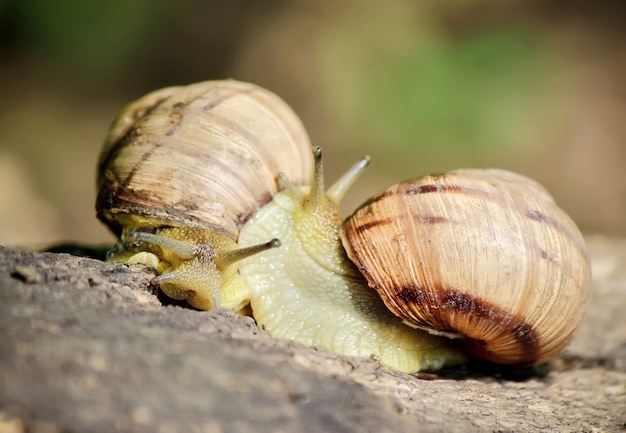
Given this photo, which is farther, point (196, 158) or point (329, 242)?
point (329, 242)

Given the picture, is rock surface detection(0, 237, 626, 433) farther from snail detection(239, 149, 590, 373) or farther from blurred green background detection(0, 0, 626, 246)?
blurred green background detection(0, 0, 626, 246)

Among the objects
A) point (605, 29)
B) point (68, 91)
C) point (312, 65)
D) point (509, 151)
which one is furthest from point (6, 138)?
point (605, 29)

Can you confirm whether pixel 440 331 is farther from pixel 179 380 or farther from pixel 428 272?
pixel 179 380

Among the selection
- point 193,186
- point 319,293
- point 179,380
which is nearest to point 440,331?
point 319,293

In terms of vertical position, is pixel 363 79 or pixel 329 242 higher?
pixel 363 79

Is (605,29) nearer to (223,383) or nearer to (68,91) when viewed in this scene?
(68,91)

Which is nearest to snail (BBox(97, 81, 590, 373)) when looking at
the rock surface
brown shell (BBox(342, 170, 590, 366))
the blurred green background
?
A: brown shell (BBox(342, 170, 590, 366))
